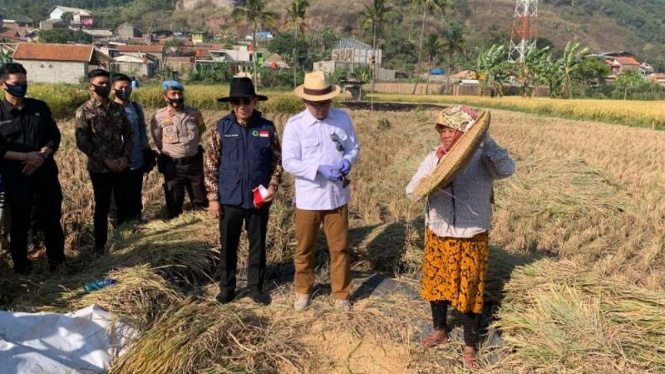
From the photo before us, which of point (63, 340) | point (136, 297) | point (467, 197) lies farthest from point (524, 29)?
point (63, 340)

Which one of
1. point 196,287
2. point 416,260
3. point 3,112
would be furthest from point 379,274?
point 3,112

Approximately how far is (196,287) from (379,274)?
4.92 feet

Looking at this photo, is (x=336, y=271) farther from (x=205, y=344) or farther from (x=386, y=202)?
(x=386, y=202)

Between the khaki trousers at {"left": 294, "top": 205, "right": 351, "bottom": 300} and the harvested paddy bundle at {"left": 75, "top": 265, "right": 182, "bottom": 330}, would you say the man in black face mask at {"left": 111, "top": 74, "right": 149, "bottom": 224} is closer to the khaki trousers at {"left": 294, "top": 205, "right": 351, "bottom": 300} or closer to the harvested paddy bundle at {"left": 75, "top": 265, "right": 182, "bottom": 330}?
the harvested paddy bundle at {"left": 75, "top": 265, "right": 182, "bottom": 330}

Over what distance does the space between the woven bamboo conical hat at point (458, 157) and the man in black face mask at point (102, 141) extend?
10.2 ft

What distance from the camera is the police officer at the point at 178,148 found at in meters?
5.10

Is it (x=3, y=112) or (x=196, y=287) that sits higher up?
(x=3, y=112)

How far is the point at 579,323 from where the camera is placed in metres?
2.67

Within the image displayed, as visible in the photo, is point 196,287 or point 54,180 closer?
point 196,287

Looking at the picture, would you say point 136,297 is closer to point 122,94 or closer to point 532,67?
point 122,94

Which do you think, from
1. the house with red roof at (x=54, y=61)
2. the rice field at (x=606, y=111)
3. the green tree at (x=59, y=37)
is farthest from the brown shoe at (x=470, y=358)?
the green tree at (x=59, y=37)

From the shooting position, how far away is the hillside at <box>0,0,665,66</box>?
129 meters

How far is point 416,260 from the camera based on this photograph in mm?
4016

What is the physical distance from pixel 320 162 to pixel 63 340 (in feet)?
5.96
